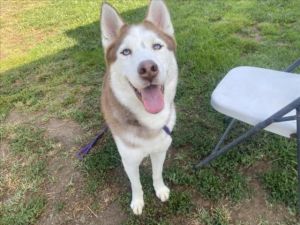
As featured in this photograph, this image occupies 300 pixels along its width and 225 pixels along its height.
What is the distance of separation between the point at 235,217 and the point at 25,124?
2407mm

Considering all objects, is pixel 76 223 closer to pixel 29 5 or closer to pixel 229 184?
pixel 229 184

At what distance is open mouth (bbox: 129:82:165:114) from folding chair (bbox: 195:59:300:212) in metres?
0.53

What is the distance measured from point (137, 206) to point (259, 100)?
1.18 metres

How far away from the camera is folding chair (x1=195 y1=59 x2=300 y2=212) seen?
83.0 inches

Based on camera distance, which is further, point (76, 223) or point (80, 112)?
point (80, 112)

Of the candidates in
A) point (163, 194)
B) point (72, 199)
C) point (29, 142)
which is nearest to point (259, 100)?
point (163, 194)

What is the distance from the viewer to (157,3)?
2176mm

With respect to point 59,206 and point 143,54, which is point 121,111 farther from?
point 59,206

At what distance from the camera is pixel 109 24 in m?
2.21

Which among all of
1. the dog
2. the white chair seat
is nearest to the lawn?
the dog

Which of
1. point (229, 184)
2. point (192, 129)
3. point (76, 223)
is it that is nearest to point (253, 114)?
point (229, 184)

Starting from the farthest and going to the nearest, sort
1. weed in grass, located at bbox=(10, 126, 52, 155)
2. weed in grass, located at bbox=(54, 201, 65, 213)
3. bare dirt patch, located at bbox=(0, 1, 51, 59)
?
bare dirt patch, located at bbox=(0, 1, 51, 59) < weed in grass, located at bbox=(10, 126, 52, 155) < weed in grass, located at bbox=(54, 201, 65, 213)

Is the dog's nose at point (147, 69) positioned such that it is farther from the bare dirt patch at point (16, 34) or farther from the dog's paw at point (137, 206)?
the bare dirt patch at point (16, 34)

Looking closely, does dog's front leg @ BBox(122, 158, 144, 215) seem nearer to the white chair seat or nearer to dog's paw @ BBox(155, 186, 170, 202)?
dog's paw @ BBox(155, 186, 170, 202)
